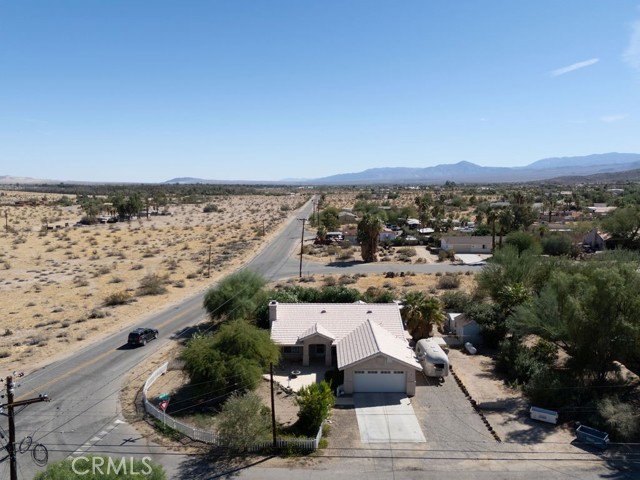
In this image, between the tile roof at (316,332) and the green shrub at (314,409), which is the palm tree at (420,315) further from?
the green shrub at (314,409)

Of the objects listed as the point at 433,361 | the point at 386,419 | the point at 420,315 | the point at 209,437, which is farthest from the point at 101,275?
the point at 386,419

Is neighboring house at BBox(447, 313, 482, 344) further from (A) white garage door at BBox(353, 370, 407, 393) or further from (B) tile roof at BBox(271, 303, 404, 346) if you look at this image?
(A) white garage door at BBox(353, 370, 407, 393)

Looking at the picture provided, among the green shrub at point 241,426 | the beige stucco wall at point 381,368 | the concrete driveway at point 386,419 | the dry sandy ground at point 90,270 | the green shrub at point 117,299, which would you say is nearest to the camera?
the green shrub at point 241,426

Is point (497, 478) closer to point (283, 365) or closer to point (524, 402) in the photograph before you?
point (524, 402)

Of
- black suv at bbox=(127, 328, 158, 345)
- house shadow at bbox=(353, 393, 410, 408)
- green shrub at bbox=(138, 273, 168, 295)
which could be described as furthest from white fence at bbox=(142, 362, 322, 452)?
green shrub at bbox=(138, 273, 168, 295)

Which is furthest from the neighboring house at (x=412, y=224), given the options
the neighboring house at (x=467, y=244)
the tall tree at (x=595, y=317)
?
the tall tree at (x=595, y=317)

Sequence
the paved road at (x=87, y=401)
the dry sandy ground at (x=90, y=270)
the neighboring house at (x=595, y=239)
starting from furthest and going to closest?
the neighboring house at (x=595, y=239)
the dry sandy ground at (x=90, y=270)
the paved road at (x=87, y=401)
